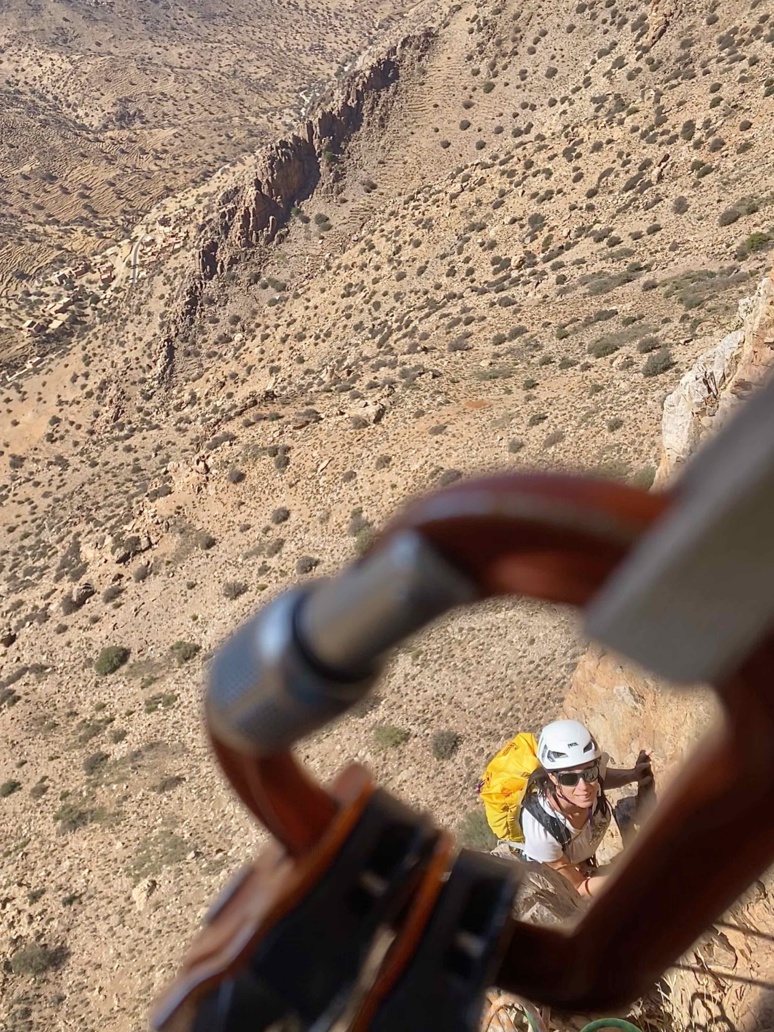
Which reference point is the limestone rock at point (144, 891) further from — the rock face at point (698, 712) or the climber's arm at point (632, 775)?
the climber's arm at point (632, 775)

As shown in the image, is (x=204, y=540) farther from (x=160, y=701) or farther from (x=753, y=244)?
(x=753, y=244)

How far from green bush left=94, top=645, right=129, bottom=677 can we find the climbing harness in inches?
753

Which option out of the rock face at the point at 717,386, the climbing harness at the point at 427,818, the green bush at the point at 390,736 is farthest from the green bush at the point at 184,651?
the climbing harness at the point at 427,818

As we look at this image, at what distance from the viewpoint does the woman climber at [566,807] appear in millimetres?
5539

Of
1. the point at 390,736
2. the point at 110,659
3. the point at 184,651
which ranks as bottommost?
the point at 390,736

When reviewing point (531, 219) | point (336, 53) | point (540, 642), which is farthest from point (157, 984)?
point (336, 53)

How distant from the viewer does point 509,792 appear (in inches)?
238

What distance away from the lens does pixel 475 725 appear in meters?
12.3

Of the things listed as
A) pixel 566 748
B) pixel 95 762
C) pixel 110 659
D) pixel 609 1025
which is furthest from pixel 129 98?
pixel 609 1025

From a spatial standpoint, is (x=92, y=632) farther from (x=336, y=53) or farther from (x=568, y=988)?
(x=336, y=53)

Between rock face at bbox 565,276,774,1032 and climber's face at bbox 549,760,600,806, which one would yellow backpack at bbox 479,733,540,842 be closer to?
climber's face at bbox 549,760,600,806

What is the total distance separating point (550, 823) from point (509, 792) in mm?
506

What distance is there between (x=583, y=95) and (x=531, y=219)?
28.6 feet

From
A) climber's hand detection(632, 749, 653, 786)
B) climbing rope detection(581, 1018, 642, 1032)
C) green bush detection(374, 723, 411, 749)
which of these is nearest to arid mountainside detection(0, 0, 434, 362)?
green bush detection(374, 723, 411, 749)
